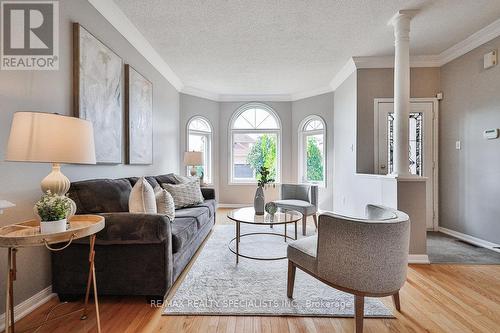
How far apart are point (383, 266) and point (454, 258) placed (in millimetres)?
2094

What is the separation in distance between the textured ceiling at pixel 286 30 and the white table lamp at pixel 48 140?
1.81 meters

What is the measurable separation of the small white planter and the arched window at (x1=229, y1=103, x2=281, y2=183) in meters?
4.63

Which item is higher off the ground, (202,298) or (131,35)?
(131,35)

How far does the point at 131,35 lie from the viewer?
3086 millimetres

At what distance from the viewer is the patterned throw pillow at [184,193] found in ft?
10.8

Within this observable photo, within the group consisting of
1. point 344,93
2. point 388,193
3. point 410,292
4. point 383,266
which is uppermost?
point 344,93

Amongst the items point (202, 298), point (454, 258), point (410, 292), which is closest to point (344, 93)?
point (454, 258)

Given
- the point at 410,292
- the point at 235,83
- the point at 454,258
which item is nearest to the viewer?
the point at 410,292

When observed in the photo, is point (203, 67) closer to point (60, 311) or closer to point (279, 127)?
point (279, 127)

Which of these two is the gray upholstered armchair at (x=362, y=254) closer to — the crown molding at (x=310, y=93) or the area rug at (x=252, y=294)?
the area rug at (x=252, y=294)

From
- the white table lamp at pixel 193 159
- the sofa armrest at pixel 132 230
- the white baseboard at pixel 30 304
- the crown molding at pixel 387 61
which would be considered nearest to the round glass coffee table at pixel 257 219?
the sofa armrest at pixel 132 230

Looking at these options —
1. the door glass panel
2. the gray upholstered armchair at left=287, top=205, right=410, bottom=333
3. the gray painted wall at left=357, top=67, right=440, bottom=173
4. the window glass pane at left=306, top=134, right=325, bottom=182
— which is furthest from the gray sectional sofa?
the window glass pane at left=306, top=134, right=325, bottom=182

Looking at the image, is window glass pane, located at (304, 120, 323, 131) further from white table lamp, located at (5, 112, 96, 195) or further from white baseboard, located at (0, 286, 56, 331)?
white baseboard, located at (0, 286, 56, 331)

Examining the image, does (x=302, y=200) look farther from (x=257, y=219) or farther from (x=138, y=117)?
(x=138, y=117)
